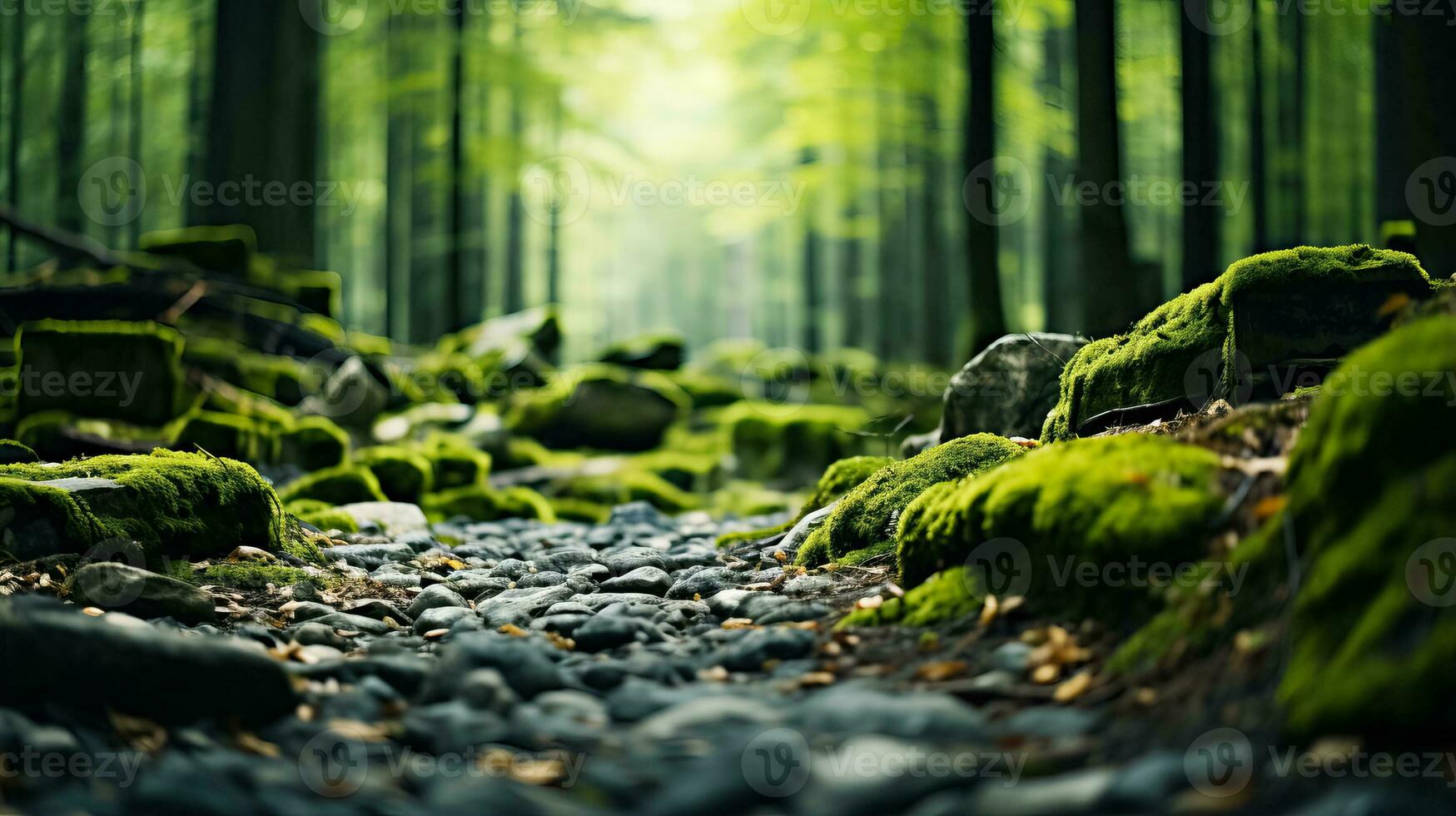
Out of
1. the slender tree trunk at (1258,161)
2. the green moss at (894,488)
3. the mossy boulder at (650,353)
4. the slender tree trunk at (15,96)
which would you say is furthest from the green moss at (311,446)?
the slender tree trunk at (15,96)

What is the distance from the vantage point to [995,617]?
262 centimetres

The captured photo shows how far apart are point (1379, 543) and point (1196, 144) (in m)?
7.10

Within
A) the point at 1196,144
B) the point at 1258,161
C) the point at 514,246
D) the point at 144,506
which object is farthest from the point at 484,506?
the point at 514,246

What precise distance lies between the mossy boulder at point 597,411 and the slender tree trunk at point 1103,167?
594cm

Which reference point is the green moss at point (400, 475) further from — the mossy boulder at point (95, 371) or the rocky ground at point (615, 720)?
the rocky ground at point (615, 720)

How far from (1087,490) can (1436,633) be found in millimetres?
1070

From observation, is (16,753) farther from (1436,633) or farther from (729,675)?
(1436,633)

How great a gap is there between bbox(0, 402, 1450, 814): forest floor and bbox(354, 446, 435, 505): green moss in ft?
13.3

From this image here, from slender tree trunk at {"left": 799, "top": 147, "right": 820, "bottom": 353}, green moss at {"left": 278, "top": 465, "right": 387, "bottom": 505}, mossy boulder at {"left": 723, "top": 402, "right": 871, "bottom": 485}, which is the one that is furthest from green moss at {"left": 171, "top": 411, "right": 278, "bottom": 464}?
slender tree trunk at {"left": 799, "top": 147, "right": 820, "bottom": 353}

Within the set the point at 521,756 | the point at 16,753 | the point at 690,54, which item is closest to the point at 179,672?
the point at 16,753

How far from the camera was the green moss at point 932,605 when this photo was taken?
109 inches

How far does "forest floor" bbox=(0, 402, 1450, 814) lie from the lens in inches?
65.2

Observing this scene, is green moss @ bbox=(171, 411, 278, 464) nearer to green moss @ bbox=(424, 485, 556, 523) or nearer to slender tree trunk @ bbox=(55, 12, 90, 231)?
green moss @ bbox=(424, 485, 556, 523)

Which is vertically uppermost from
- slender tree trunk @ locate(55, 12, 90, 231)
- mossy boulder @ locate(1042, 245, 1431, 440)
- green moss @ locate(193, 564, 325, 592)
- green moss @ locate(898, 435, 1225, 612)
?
slender tree trunk @ locate(55, 12, 90, 231)
